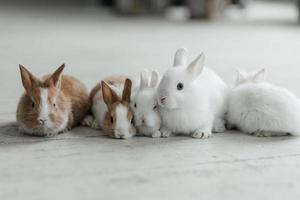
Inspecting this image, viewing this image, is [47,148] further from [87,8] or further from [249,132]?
[87,8]

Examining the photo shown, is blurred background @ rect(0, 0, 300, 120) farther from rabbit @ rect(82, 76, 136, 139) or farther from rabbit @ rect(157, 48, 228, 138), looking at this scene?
rabbit @ rect(157, 48, 228, 138)

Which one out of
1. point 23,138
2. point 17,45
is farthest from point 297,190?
point 17,45

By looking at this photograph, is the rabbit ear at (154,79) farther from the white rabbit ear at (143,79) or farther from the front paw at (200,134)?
the front paw at (200,134)

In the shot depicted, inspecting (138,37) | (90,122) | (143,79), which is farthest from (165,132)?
(138,37)

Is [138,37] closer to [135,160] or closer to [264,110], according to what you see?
[264,110]

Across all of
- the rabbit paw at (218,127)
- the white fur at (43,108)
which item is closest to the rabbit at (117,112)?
the white fur at (43,108)

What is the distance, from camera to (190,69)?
7.93ft

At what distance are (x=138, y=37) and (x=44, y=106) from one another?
3.49 metres

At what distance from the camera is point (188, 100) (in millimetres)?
2395

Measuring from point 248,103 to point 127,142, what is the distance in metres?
0.56

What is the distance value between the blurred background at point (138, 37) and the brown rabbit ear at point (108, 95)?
617 mm

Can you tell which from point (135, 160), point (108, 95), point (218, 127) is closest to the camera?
point (135, 160)

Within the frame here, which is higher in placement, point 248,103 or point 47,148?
point 248,103

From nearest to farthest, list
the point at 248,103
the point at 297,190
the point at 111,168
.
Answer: the point at 297,190 → the point at 111,168 → the point at 248,103
